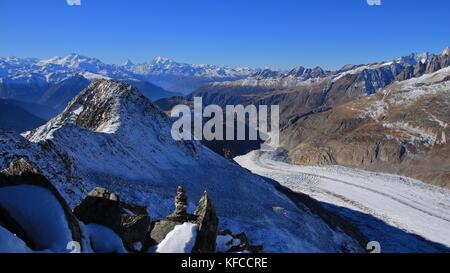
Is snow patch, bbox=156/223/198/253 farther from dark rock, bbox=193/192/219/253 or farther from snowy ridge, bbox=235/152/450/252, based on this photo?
snowy ridge, bbox=235/152/450/252

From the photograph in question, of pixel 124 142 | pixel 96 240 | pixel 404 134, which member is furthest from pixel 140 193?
pixel 404 134

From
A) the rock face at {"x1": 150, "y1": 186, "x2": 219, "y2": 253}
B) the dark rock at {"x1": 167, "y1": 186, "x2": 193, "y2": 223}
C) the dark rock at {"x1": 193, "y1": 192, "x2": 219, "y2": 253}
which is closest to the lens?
the dark rock at {"x1": 193, "y1": 192, "x2": 219, "y2": 253}

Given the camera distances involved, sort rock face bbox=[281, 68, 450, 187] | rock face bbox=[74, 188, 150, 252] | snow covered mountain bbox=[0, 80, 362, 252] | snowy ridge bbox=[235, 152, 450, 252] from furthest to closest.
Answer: rock face bbox=[281, 68, 450, 187] → snowy ridge bbox=[235, 152, 450, 252] → snow covered mountain bbox=[0, 80, 362, 252] → rock face bbox=[74, 188, 150, 252]

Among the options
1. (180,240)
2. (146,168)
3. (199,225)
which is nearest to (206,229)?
(199,225)

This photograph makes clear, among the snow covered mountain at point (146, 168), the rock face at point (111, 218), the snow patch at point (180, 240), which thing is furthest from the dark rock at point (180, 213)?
the snow covered mountain at point (146, 168)

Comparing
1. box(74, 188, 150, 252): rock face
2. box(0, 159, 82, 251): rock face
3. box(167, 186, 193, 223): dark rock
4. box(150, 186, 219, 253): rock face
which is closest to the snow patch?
box(150, 186, 219, 253): rock face

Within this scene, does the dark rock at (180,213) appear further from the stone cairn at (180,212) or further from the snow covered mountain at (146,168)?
the snow covered mountain at (146,168)

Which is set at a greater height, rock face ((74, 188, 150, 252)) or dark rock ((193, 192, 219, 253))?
rock face ((74, 188, 150, 252))
